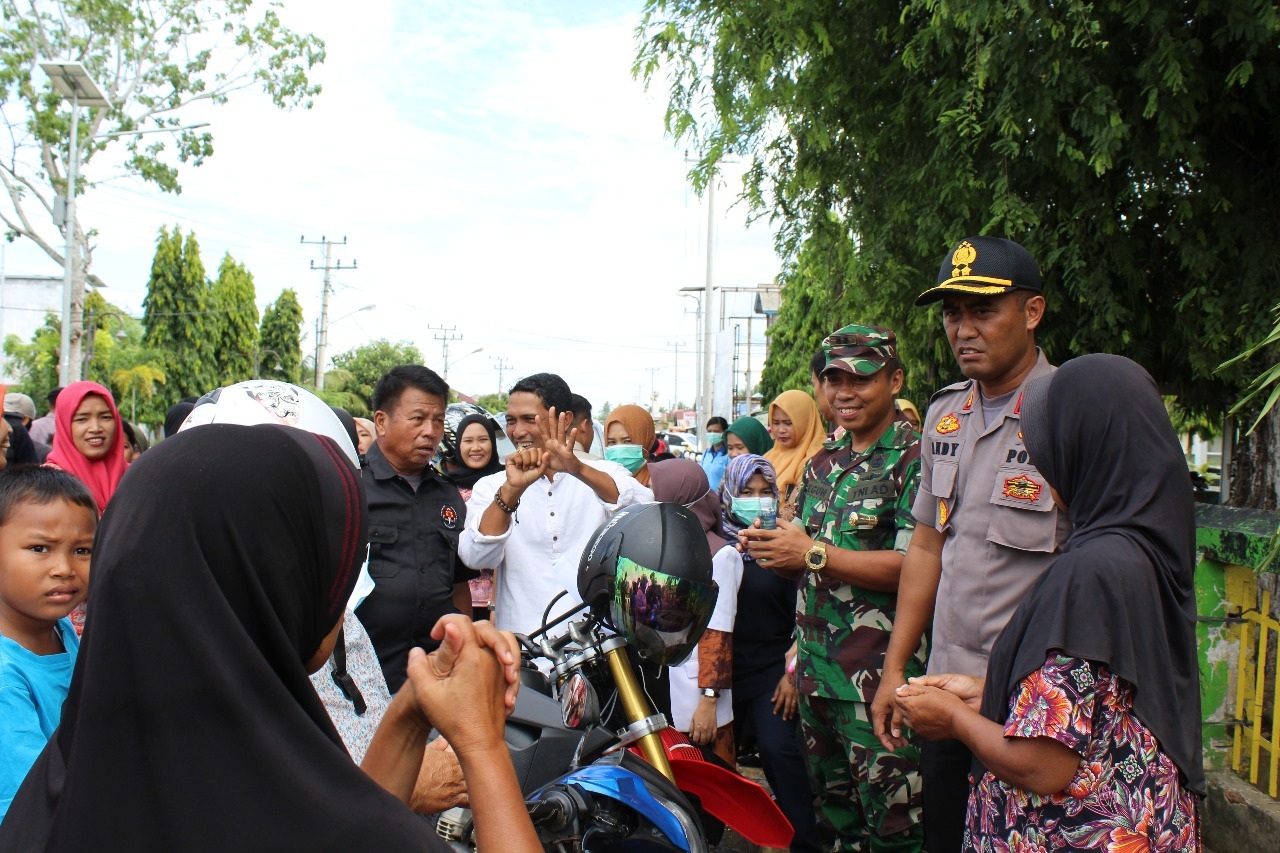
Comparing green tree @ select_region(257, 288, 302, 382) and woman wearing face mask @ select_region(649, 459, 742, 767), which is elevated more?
green tree @ select_region(257, 288, 302, 382)

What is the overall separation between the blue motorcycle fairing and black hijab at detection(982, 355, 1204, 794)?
28.8 inches

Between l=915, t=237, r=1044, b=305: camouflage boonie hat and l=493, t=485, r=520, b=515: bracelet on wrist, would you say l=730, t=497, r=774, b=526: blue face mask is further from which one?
l=915, t=237, r=1044, b=305: camouflage boonie hat

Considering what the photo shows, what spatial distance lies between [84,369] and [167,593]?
32285mm

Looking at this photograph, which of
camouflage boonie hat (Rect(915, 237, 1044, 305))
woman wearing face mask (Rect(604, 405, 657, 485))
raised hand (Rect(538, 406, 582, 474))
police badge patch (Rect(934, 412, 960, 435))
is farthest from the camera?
woman wearing face mask (Rect(604, 405, 657, 485))

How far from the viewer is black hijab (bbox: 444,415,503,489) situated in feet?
18.6

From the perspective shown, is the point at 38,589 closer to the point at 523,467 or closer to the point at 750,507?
the point at 523,467

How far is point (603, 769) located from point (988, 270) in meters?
1.75

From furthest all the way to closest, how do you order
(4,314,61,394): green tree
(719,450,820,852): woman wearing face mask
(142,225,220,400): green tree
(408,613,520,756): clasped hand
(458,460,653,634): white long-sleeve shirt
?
(142,225,220,400): green tree
(4,314,61,394): green tree
(719,450,820,852): woman wearing face mask
(458,460,653,634): white long-sleeve shirt
(408,613,520,756): clasped hand

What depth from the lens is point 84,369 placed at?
95.5ft

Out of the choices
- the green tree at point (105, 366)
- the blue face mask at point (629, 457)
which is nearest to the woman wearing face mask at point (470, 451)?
the blue face mask at point (629, 457)

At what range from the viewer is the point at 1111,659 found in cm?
190

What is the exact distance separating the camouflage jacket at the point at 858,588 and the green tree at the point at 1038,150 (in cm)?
229

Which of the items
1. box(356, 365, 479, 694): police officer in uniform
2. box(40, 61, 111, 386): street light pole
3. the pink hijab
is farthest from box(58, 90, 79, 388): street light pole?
box(356, 365, 479, 694): police officer in uniform

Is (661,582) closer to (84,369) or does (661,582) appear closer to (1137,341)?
(1137,341)
